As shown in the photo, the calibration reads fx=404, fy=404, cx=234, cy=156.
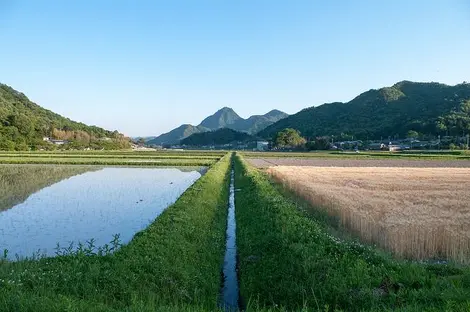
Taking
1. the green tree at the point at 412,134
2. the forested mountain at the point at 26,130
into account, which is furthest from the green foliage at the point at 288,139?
the forested mountain at the point at 26,130

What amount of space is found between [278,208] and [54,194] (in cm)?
1334

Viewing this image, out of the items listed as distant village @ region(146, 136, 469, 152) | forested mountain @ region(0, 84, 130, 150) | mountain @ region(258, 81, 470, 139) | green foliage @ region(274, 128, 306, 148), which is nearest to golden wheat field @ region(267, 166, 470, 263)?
forested mountain @ region(0, 84, 130, 150)

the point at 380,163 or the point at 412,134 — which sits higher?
the point at 412,134

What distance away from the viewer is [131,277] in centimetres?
757

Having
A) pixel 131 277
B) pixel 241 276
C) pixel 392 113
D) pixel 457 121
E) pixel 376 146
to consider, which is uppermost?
pixel 392 113

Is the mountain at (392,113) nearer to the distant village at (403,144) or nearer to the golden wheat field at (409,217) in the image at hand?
the distant village at (403,144)

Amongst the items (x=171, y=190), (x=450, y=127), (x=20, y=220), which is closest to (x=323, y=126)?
(x=450, y=127)

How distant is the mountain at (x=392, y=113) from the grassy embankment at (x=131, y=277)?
4448 inches

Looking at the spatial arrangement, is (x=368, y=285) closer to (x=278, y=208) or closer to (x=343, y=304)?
(x=343, y=304)

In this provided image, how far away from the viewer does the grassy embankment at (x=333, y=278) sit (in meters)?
6.53

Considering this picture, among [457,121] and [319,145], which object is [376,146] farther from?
[457,121]

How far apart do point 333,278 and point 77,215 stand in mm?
11543

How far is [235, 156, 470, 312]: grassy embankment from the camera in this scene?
6.53 metres

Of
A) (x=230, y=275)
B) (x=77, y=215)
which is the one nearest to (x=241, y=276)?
(x=230, y=275)
